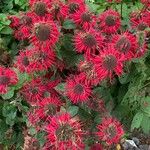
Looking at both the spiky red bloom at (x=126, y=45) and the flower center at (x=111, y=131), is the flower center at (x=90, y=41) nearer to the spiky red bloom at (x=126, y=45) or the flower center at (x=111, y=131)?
the spiky red bloom at (x=126, y=45)

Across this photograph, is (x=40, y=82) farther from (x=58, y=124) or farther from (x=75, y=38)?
(x=58, y=124)

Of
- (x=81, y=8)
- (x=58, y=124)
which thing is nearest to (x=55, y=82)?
(x=81, y=8)

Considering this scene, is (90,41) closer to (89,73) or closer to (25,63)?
(89,73)

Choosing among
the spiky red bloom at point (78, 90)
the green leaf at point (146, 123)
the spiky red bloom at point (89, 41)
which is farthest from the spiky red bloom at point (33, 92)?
the green leaf at point (146, 123)

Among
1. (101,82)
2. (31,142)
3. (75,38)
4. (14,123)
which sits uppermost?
(75,38)

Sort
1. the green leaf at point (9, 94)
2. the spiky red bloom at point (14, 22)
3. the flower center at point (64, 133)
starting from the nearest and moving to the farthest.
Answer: the flower center at point (64, 133)
the green leaf at point (9, 94)
the spiky red bloom at point (14, 22)

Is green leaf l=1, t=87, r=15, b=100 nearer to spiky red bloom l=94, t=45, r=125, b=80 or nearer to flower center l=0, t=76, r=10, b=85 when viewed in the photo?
flower center l=0, t=76, r=10, b=85
